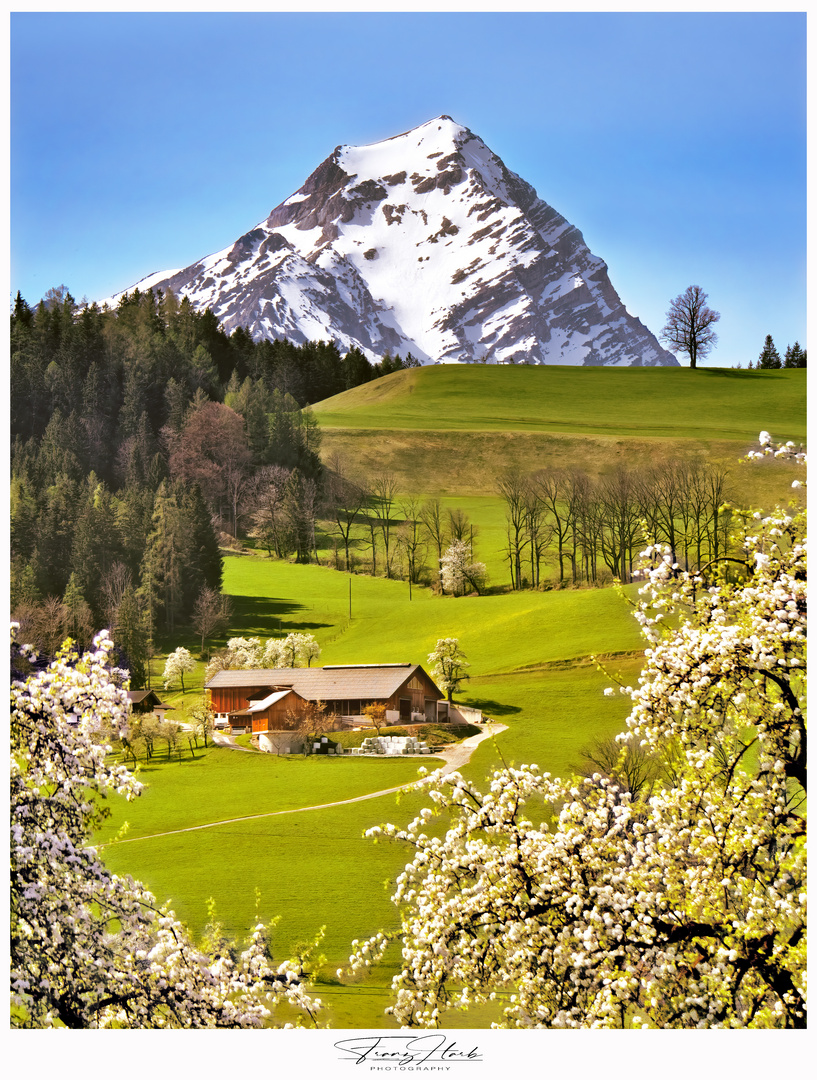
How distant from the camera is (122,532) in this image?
7.52 metres

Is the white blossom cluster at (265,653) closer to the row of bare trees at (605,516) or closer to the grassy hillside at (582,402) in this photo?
the row of bare trees at (605,516)

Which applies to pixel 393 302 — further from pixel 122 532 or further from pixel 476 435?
pixel 122 532

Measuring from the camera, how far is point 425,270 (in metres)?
8.70

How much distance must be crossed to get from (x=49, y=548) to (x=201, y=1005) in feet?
13.1

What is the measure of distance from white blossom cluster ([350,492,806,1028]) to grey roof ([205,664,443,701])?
7.58ft

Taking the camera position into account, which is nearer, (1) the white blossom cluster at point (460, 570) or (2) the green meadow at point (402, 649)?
(2) the green meadow at point (402, 649)

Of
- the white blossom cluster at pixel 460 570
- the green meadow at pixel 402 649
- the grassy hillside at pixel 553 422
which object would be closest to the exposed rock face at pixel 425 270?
the grassy hillside at pixel 553 422

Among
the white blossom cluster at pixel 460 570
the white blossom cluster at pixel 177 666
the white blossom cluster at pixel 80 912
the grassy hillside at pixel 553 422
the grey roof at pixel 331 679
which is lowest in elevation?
the white blossom cluster at pixel 80 912

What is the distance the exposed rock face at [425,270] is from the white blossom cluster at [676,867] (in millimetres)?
4011

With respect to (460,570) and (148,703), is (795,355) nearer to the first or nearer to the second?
(460,570)

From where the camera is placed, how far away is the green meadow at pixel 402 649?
5906mm

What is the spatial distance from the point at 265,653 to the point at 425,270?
4443 mm

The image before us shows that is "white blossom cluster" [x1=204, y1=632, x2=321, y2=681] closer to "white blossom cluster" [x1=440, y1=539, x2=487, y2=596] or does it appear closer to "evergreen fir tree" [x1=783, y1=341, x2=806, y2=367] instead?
"white blossom cluster" [x1=440, y1=539, x2=487, y2=596]
